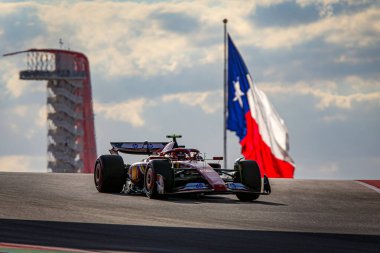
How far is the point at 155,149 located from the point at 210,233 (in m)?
9.49

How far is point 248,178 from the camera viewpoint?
18.5m

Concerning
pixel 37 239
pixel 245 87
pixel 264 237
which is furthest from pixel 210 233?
pixel 245 87

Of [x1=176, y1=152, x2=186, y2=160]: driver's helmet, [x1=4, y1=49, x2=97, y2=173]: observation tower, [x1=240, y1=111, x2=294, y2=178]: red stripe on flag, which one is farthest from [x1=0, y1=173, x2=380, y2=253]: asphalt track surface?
[x1=4, y1=49, x2=97, y2=173]: observation tower

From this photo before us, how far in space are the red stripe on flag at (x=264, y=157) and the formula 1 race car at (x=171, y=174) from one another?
1759cm

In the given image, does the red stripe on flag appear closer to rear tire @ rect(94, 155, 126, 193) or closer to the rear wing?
the rear wing

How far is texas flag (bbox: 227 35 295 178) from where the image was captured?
3844cm

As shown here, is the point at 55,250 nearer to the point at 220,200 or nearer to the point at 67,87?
the point at 220,200

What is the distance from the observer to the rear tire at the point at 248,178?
18.5 m

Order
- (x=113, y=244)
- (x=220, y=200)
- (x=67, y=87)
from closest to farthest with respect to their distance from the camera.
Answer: (x=113, y=244) < (x=220, y=200) < (x=67, y=87)

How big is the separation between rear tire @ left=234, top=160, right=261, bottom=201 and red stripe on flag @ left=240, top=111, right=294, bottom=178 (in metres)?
19.3

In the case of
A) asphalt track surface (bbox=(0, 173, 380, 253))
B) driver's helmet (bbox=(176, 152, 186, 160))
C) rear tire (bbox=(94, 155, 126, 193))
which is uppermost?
driver's helmet (bbox=(176, 152, 186, 160))

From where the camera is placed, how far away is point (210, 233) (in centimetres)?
1147

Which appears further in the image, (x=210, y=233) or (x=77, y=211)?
(x=77, y=211)

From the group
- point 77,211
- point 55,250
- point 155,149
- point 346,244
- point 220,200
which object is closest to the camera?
point 55,250
